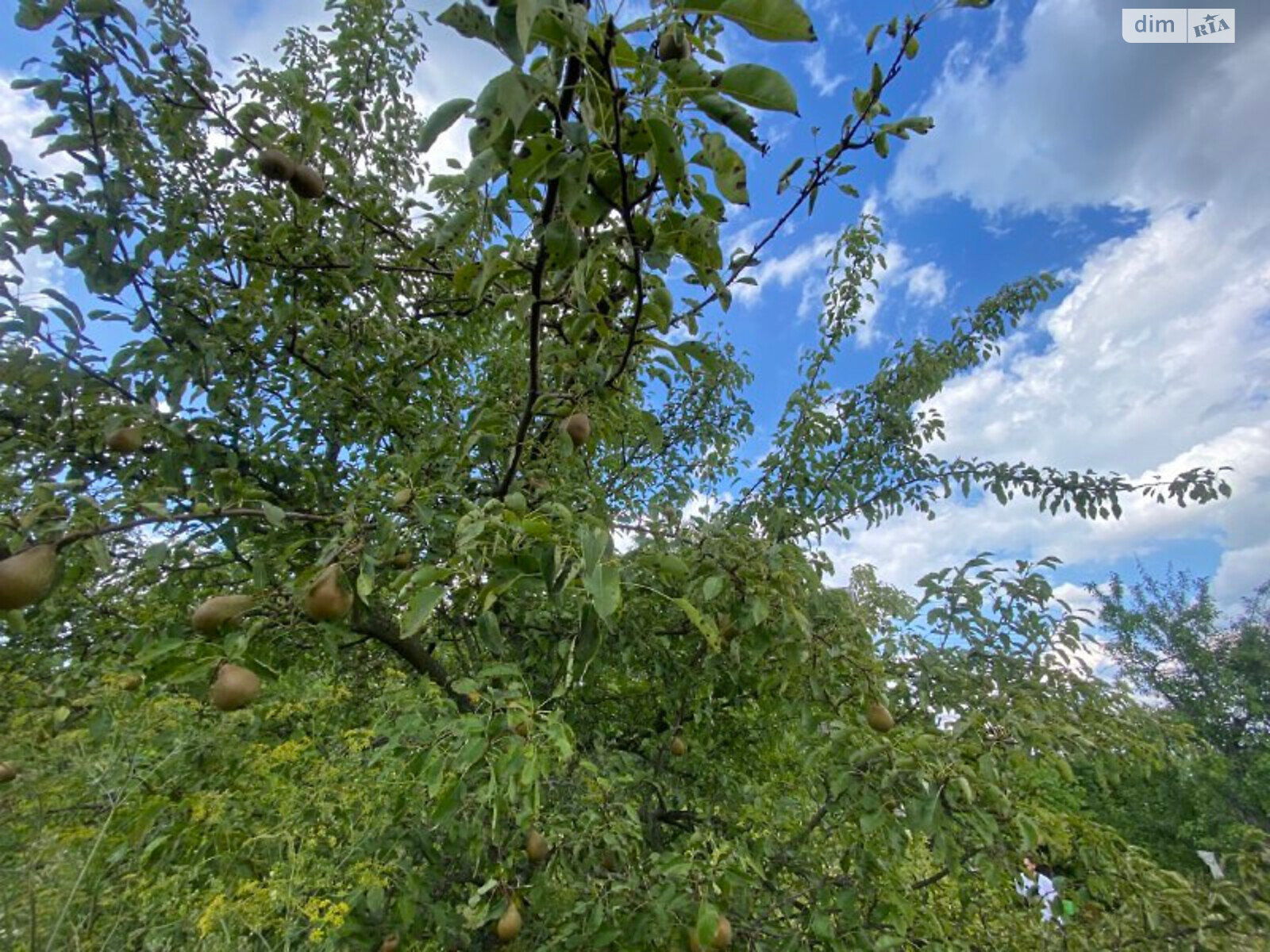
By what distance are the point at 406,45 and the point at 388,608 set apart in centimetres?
309

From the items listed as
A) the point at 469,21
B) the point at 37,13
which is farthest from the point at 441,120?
the point at 37,13

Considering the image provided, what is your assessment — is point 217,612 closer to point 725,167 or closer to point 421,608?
point 421,608

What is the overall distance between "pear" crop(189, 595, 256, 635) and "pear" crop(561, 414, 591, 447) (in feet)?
2.87

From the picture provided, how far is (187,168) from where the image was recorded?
238cm

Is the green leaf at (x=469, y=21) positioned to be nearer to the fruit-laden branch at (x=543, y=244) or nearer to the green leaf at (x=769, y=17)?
the fruit-laden branch at (x=543, y=244)

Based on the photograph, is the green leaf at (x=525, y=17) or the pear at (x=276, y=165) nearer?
the green leaf at (x=525, y=17)

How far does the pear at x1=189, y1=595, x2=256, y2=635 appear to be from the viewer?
46.2 inches

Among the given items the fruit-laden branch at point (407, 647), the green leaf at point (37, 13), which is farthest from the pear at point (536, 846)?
the green leaf at point (37, 13)

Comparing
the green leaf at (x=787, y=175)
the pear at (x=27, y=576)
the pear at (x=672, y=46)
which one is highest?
the green leaf at (x=787, y=175)

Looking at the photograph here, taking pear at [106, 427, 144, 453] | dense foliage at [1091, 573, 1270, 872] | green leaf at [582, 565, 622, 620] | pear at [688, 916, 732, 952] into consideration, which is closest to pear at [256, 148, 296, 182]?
pear at [106, 427, 144, 453]

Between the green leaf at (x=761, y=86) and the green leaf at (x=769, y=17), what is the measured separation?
0.04 meters

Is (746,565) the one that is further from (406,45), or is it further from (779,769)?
(406,45)

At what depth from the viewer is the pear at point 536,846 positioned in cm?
173

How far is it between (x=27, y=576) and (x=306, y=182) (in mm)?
1476
